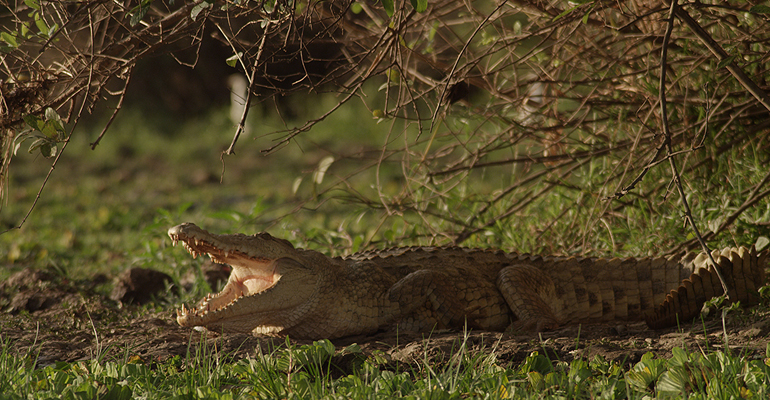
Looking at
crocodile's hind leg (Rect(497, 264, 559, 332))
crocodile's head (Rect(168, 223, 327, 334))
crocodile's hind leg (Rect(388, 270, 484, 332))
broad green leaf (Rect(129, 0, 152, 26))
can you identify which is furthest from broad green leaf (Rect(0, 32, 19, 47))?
crocodile's hind leg (Rect(497, 264, 559, 332))

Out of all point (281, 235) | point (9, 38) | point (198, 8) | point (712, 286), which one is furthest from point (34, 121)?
point (281, 235)

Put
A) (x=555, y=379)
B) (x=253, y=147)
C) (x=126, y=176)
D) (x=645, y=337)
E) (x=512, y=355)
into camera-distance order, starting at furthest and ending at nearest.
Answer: (x=253, y=147), (x=126, y=176), (x=645, y=337), (x=512, y=355), (x=555, y=379)

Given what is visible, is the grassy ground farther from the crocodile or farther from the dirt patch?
the crocodile

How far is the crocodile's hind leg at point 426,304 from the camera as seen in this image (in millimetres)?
2910

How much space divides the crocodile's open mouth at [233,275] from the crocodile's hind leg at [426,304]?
1.97 feet

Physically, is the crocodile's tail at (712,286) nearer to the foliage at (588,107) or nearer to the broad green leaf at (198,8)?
the foliage at (588,107)

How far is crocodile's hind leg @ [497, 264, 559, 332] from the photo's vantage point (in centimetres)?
291

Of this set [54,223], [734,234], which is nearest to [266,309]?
[734,234]

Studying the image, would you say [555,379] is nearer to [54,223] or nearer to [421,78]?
[421,78]

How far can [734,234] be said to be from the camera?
10.7 feet

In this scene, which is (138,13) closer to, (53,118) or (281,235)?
(53,118)

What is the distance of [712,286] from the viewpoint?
2.79m

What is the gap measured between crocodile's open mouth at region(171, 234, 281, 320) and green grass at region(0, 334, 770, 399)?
1.78 ft

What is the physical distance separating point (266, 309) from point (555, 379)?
1.34 meters
